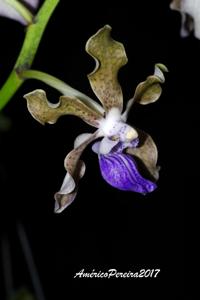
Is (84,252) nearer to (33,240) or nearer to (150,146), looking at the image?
(33,240)

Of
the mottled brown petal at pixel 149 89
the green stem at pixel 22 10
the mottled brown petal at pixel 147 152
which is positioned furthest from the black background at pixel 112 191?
the green stem at pixel 22 10

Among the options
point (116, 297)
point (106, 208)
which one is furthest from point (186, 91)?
point (116, 297)

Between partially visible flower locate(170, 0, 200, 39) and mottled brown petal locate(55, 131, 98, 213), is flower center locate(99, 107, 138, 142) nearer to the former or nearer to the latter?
mottled brown petal locate(55, 131, 98, 213)

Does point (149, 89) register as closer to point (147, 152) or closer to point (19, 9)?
point (147, 152)

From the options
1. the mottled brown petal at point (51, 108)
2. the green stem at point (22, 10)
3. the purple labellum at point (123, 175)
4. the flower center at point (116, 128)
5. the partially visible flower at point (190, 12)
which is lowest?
the purple labellum at point (123, 175)

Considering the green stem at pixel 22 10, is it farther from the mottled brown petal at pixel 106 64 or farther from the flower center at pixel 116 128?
the flower center at pixel 116 128
